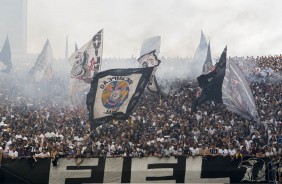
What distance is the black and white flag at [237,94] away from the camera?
18.7 metres

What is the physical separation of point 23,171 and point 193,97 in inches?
471

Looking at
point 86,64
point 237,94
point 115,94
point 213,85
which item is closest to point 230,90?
point 237,94

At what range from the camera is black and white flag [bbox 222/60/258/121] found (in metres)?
18.7

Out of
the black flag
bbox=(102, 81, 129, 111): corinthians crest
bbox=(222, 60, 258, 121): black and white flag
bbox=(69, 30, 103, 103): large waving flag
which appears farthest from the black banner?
bbox=(69, 30, 103, 103): large waving flag

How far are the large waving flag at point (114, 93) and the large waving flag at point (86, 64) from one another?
603 cm

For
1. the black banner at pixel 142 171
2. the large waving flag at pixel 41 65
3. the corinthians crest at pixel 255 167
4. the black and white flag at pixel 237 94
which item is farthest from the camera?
the large waving flag at pixel 41 65

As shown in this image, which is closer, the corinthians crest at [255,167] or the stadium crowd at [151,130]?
the corinthians crest at [255,167]

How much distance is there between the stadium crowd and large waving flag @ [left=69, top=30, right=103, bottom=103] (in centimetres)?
172

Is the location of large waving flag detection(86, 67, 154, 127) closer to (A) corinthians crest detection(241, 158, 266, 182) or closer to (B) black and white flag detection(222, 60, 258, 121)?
(A) corinthians crest detection(241, 158, 266, 182)

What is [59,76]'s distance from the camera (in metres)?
32.9

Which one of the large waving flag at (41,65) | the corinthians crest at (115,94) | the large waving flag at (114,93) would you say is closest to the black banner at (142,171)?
the large waving flag at (114,93)

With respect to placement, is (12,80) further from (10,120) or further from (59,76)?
(10,120)

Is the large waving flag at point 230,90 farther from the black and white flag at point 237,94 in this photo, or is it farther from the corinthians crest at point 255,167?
the corinthians crest at point 255,167

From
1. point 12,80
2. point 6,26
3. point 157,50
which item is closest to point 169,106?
point 157,50
